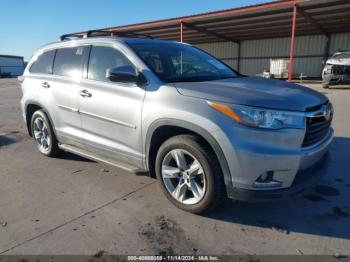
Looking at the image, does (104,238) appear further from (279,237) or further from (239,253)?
(279,237)

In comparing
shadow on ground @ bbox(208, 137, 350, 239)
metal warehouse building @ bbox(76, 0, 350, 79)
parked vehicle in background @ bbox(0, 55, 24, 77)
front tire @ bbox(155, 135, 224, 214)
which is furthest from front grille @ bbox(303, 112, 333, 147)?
parked vehicle in background @ bbox(0, 55, 24, 77)

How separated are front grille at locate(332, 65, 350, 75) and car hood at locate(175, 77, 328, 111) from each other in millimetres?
13399

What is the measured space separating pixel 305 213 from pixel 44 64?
4.32 meters

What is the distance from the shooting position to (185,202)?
123 inches

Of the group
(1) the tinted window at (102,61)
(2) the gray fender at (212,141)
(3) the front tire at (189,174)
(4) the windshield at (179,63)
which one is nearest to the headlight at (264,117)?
(2) the gray fender at (212,141)

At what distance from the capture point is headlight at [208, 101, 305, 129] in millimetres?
2537

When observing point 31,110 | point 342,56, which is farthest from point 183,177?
point 342,56

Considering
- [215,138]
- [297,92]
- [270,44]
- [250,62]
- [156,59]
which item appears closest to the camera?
[215,138]

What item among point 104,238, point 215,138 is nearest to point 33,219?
point 104,238

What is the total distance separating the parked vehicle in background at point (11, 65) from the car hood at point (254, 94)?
6583cm

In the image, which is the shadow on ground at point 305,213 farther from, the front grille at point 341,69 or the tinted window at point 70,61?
the front grille at point 341,69

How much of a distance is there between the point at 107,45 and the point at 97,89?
1.90 ft

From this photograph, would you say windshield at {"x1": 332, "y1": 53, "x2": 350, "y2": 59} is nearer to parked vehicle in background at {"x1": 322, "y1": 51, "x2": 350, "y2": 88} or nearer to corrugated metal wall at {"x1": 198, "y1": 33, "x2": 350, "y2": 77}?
parked vehicle in background at {"x1": 322, "y1": 51, "x2": 350, "y2": 88}

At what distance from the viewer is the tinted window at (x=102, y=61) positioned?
11.8 ft
